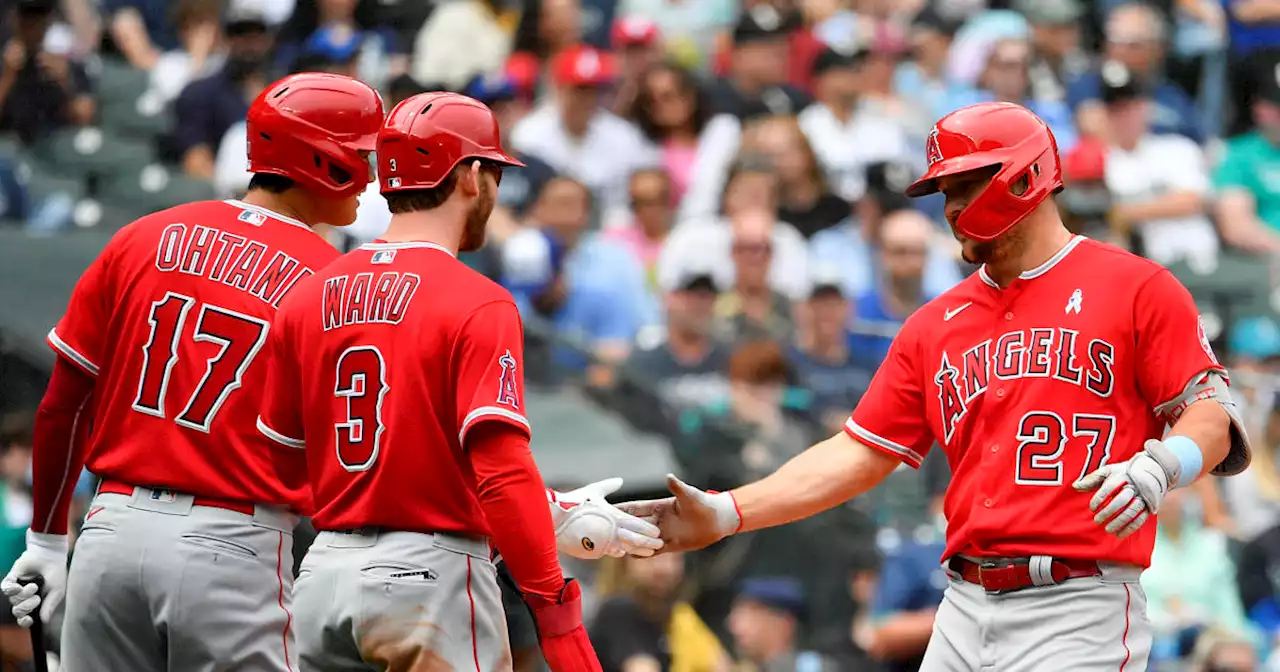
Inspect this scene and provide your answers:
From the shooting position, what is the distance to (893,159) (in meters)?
12.4

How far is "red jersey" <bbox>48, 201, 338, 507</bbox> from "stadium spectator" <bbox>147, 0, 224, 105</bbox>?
6.92m

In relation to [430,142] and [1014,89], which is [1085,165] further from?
[430,142]

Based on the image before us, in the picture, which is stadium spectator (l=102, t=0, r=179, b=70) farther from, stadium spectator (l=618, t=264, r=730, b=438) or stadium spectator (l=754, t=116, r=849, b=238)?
stadium spectator (l=618, t=264, r=730, b=438)

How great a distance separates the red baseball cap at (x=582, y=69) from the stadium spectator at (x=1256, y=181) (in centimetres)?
467

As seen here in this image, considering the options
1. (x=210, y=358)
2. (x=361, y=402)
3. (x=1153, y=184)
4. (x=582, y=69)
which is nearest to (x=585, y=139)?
(x=582, y=69)

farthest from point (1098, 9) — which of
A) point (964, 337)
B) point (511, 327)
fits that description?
point (511, 327)

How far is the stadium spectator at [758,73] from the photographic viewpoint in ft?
41.1

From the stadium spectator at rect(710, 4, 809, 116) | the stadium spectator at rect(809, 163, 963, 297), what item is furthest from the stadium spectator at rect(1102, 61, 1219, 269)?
the stadium spectator at rect(710, 4, 809, 116)

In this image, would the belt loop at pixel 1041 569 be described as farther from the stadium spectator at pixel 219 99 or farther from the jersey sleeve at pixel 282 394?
the stadium spectator at pixel 219 99

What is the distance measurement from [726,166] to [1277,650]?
15.5ft

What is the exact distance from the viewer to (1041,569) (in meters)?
4.98

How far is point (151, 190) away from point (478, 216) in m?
6.11

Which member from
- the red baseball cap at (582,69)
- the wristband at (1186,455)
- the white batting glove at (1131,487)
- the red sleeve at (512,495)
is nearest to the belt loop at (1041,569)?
the white batting glove at (1131,487)

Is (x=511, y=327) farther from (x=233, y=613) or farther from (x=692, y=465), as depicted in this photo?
(x=692, y=465)
